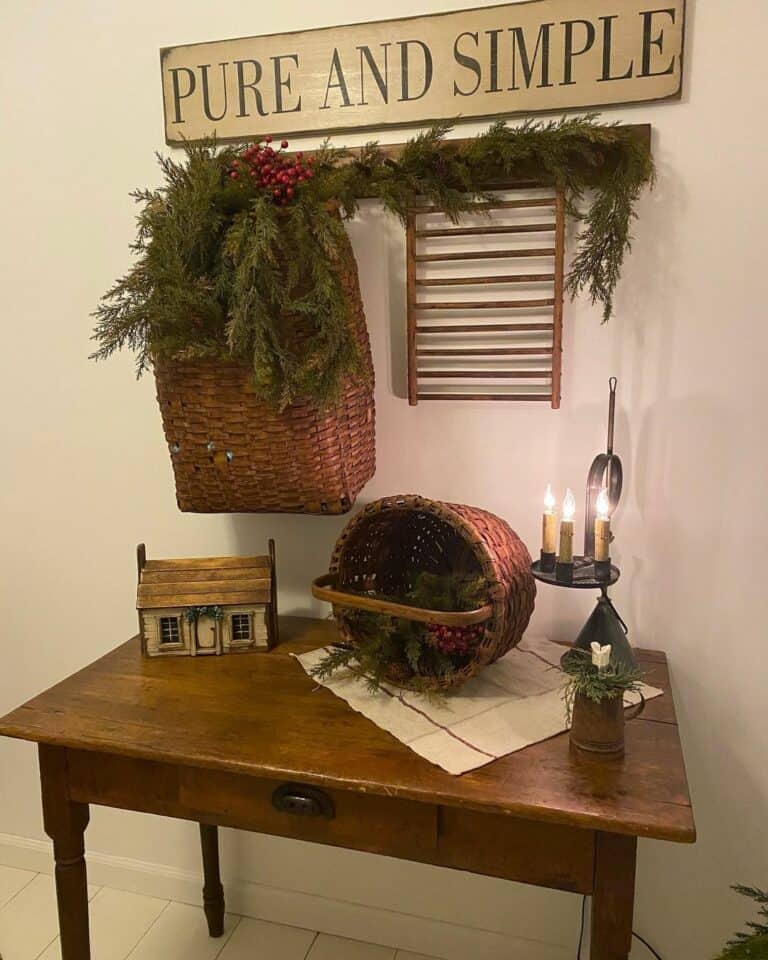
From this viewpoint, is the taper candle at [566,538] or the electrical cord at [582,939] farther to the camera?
the electrical cord at [582,939]

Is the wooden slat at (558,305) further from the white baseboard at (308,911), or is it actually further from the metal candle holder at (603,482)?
the white baseboard at (308,911)

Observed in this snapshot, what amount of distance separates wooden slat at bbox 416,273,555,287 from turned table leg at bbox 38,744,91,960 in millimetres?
1068

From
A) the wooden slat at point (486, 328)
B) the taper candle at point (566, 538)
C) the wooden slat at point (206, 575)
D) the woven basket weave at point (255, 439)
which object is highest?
the wooden slat at point (486, 328)

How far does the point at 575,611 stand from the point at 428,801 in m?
0.64

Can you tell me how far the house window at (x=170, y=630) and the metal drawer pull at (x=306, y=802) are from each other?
0.46 meters

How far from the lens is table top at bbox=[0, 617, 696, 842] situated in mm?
1077

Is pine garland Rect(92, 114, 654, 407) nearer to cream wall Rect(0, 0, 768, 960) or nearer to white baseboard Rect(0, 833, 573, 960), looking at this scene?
cream wall Rect(0, 0, 768, 960)

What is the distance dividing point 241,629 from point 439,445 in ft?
1.76

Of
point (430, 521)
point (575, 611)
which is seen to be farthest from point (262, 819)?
point (575, 611)

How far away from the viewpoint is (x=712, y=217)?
1446 millimetres

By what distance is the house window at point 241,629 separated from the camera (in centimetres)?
158

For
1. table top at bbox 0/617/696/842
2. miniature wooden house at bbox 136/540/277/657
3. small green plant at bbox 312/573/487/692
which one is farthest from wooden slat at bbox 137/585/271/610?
small green plant at bbox 312/573/487/692

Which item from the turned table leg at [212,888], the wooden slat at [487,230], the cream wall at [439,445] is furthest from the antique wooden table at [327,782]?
the wooden slat at [487,230]

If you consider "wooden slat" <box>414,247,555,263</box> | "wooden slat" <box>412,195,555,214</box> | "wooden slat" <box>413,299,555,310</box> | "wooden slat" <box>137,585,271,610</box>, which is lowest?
"wooden slat" <box>137,585,271,610</box>
